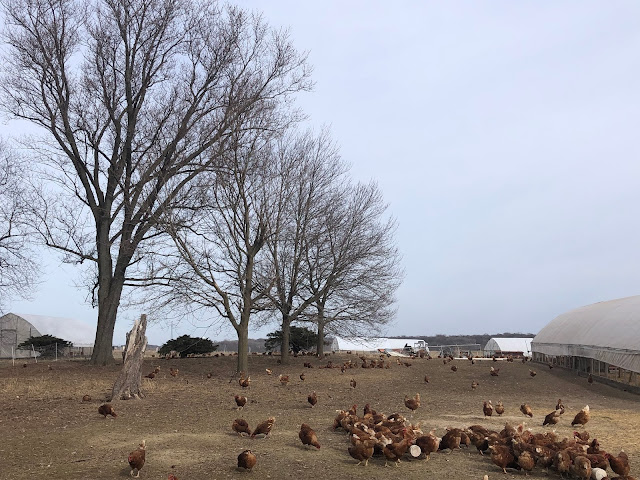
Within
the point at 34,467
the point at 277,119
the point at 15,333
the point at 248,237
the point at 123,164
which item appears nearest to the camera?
the point at 34,467

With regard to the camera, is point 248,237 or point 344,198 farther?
point 344,198

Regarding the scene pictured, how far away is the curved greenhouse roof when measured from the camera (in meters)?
19.6

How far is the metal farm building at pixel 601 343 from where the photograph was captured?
19.4 metres

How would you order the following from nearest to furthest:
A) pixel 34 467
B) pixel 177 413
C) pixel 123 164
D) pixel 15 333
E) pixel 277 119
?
pixel 34 467
pixel 177 413
pixel 277 119
pixel 123 164
pixel 15 333

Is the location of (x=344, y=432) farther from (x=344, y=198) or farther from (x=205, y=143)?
(x=344, y=198)

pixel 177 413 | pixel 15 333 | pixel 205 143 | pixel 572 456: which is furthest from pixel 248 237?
pixel 15 333

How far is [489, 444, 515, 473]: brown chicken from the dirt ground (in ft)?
0.47

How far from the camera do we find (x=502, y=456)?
8.22m

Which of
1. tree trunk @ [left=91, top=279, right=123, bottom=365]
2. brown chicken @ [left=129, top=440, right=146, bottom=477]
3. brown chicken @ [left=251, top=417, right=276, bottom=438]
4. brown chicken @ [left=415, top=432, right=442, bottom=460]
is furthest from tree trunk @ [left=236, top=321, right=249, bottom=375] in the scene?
brown chicken @ [left=129, top=440, right=146, bottom=477]

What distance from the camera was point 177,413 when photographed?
12461 mm

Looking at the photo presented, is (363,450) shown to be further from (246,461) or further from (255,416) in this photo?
(255,416)

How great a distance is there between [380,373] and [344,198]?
8.06 m

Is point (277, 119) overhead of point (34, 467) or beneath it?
overhead

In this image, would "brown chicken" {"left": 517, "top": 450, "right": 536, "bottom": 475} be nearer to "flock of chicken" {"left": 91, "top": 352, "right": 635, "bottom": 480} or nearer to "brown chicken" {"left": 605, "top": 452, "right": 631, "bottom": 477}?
"flock of chicken" {"left": 91, "top": 352, "right": 635, "bottom": 480}
